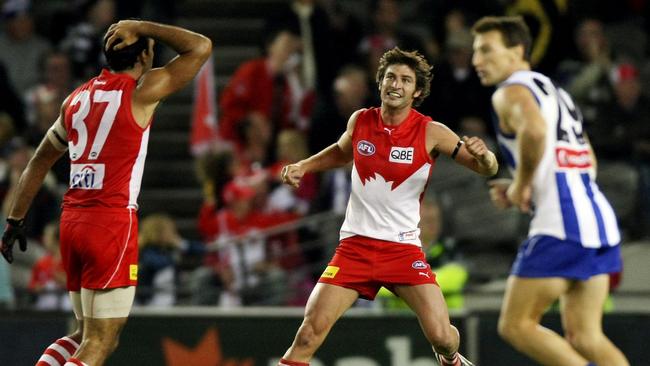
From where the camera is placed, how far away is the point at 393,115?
8102 millimetres

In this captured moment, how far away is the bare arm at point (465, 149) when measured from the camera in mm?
7758

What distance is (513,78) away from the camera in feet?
26.1

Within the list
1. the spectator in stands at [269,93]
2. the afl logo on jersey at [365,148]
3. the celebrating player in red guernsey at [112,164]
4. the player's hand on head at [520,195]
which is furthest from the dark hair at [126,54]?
the spectator in stands at [269,93]

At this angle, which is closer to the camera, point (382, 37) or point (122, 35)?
point (122, 35)

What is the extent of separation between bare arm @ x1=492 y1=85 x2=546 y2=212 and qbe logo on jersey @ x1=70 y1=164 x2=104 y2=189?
2238 mm

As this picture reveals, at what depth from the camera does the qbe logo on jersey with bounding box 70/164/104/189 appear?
7684 millimetres

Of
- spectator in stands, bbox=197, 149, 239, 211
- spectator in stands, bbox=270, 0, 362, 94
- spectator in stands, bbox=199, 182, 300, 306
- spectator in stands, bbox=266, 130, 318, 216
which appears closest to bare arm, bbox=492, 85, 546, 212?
spectator in stands, bbox=199, 182, 300, 306

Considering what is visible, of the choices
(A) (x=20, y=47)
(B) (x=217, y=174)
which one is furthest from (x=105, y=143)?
(A) (x=20, y=47)

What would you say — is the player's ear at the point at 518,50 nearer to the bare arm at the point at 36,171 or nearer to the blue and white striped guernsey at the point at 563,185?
the blue and white striped guernsey at the point at 563,185

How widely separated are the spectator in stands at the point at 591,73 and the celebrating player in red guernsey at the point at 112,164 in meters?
5.81

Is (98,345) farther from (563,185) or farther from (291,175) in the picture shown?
(563,185)

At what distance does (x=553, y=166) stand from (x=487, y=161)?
37 cm

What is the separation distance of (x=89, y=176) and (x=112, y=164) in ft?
0.48

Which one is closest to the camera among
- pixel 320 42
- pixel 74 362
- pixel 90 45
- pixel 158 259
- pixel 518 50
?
pixel 74 362
